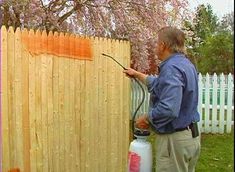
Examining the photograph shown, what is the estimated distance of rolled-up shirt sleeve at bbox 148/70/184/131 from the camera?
2926 millimetres

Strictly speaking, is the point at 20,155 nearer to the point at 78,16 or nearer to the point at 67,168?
the point at 67,168

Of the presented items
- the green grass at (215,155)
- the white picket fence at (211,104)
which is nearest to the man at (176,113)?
the green grass at (215,155)

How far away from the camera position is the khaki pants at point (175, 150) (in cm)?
316

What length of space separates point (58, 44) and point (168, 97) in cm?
164

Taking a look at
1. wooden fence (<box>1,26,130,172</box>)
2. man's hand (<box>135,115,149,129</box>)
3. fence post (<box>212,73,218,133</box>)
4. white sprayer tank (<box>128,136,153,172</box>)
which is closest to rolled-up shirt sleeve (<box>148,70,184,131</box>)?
man's hand (<box>135,115,149,129</box>)

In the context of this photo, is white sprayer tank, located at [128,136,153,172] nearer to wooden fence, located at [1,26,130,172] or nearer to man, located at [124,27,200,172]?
→ man, located at [124,27,200,172]

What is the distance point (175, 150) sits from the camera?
3.17 meters

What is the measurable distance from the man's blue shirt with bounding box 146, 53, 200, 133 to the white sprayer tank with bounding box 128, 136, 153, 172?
0.74ft

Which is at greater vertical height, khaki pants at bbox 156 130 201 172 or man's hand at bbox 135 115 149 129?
man's hand at bbox 135 115 149 129

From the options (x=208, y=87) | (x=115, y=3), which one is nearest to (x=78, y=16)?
(x=115, y=3)

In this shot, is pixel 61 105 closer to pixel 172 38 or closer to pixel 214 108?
pixel 172 38

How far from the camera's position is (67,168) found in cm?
447

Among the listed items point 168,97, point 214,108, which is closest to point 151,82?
point 168,97

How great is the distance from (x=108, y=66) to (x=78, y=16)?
436 cm
